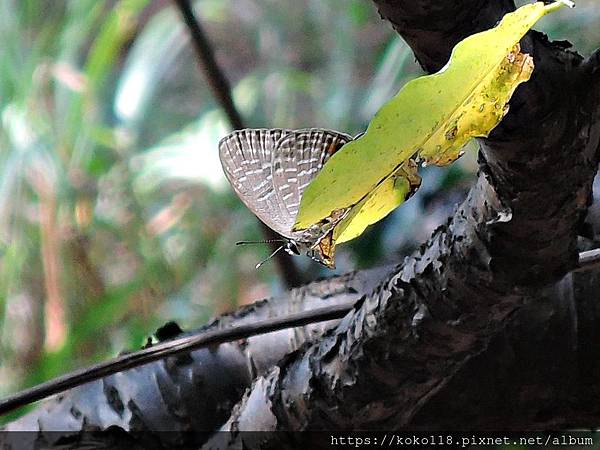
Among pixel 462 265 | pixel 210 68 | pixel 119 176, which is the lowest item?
pixel 462 265

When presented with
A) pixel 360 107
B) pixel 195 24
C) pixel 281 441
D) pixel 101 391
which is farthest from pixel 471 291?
pixel 360 107

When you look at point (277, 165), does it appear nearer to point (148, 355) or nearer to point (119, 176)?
point (148, 355)

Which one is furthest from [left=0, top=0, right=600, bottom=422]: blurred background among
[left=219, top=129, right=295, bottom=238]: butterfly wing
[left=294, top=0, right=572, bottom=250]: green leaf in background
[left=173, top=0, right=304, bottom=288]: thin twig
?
[left=294, top=0, right=572, bottom=250]: green leaf in background

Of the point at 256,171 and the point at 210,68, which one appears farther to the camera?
the point at 210,68

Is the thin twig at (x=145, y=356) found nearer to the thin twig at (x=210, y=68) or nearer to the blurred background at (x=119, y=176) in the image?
the thin twig at (x=210, y=68)

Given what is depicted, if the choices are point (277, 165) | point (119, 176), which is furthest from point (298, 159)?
point (119, 176)

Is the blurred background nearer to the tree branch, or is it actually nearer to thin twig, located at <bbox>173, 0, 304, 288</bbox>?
thin twig, located at <bbox>173, 0, 304, 288</bbox>

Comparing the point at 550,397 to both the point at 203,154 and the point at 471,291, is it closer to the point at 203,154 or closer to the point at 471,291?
the point at 471,291
